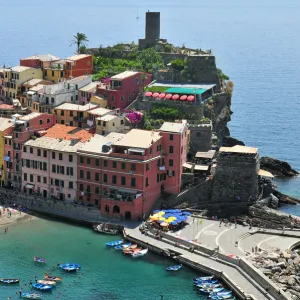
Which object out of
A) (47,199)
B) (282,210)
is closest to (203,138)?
(282,210)

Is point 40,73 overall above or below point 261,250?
above

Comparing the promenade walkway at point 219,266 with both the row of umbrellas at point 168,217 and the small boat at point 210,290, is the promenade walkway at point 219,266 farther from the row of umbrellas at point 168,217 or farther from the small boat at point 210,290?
the row of umbrellas at point 168,217

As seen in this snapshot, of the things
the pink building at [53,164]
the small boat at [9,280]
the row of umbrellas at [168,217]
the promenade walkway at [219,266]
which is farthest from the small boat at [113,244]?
the small boat at [9,280]

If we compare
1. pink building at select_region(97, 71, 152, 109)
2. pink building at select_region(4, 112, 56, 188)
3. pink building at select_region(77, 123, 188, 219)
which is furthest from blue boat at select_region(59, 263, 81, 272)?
pink building at select_region(97, 71, 152, 109)

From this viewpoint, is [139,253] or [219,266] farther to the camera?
[139,253]

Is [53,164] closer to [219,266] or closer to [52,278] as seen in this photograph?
[52,278]

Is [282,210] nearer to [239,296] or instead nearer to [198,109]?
[198,109]

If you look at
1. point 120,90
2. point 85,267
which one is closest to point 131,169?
point 85,267
